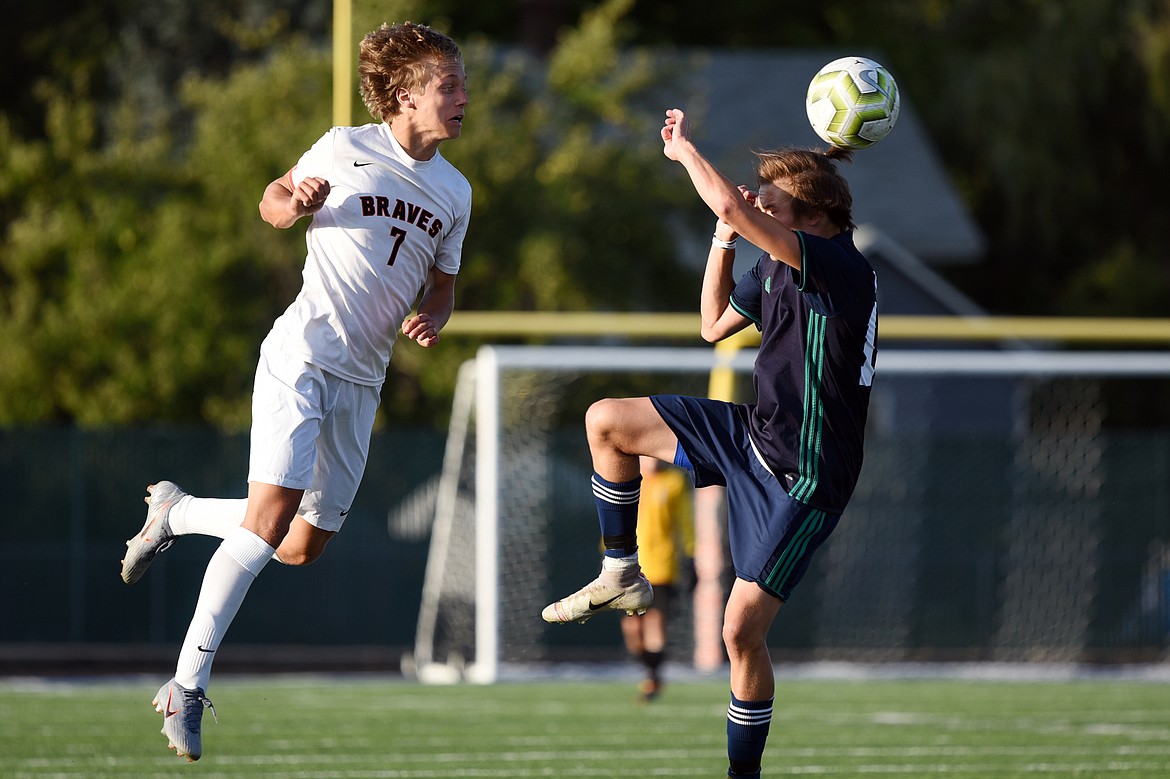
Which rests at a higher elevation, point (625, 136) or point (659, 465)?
point (625, 136)

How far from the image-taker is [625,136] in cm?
2112

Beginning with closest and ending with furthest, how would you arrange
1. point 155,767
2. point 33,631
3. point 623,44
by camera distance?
1. point 155,767
2. point 33,631
3. point 623,44

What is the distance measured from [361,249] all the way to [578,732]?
4.22 m

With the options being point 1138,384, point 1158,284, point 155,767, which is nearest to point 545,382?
point 155,767

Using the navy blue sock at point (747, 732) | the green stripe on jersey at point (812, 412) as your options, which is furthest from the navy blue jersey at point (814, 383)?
the navy blue sock at point (747, 732)

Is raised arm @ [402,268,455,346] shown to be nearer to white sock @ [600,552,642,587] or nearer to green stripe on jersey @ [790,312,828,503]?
white sock @ [600,552,642,587]

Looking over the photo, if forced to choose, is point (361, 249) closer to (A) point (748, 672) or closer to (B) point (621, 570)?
(B) point (621, 570)

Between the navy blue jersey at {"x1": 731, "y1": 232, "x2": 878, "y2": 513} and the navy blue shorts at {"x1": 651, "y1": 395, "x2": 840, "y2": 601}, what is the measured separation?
5cm

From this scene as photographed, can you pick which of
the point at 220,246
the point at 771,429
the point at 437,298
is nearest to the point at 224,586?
the point at 437,298

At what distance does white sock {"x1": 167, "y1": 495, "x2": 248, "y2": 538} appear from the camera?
5785mm

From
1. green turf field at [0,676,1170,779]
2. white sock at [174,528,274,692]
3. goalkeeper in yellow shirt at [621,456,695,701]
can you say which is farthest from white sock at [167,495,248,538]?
goalkeeper in yellow shirt at [621,456,695,701]

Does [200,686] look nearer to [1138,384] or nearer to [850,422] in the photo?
[850,422]

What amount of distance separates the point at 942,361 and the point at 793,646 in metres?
4.07

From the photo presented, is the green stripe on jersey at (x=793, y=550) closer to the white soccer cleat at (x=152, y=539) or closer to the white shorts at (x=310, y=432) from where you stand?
the white shorts at (x=310, y=432)
